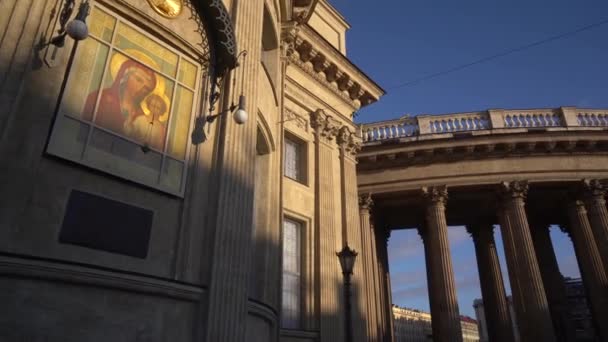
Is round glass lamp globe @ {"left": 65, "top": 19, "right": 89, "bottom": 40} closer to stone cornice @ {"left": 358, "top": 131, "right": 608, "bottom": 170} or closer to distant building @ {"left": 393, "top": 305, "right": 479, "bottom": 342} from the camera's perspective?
stone cornice @ {"left": 358, "top": 131, "right": 608, "bottom": 170}

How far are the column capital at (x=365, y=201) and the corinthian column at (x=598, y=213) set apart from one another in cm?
1028

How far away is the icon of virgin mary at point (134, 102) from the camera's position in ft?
24.4

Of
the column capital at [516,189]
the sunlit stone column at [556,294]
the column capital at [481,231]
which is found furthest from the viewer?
the column capital at [481,231]

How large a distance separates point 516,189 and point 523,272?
4011mm

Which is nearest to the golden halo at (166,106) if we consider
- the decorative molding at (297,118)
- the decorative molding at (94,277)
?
the decorative molding at (94,277)

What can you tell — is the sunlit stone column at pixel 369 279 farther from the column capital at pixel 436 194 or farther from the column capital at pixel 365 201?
the column capital at pixel 436 194

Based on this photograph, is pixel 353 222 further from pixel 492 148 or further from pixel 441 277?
pixel 492 148

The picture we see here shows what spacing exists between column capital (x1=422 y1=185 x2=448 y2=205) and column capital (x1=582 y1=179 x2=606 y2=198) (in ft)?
21.9

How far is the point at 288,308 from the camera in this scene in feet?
48.6

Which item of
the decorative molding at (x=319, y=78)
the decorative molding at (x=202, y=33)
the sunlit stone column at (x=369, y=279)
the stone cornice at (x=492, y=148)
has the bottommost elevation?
the sunlit stone column at (x=369, y=279)

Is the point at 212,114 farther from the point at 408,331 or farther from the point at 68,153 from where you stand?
the point at 408,331

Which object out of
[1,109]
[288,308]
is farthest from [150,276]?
[288,308]

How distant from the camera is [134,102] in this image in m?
7.87

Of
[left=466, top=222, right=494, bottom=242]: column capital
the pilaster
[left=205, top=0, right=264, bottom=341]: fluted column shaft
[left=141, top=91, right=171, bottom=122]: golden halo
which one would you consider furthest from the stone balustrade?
[left=141, top=91, right=171, bottom=122]: golden halo
